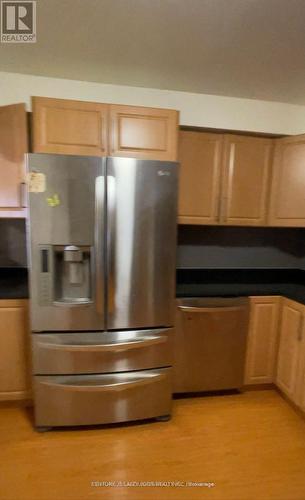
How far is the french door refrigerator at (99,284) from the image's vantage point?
1.60 metres

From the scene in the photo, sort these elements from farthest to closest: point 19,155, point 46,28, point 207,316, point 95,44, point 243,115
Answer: point 243,115 → point 207,316 → point 19,155 → point 95,44 → point 46,28

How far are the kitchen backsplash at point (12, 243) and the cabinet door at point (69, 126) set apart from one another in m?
0.77

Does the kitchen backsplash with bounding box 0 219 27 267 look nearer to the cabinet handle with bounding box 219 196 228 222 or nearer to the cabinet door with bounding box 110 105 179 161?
the cabinet door with bounding box 110 105 179 161

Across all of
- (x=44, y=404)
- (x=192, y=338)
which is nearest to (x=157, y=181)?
(x=192, y=338)

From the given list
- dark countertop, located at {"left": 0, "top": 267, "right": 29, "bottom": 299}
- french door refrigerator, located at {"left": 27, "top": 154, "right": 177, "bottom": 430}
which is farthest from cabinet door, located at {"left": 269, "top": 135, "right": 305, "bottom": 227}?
dark countertop, located at {"left": 0, "top": 267, "right": 29, "bottom": 299}

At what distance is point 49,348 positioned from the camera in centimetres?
172

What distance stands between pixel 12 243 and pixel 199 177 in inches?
64.7

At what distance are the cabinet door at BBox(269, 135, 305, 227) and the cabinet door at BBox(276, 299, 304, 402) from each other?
0.70 m

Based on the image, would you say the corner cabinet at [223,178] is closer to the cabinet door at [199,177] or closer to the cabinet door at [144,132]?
the cabinet door at [199,177]

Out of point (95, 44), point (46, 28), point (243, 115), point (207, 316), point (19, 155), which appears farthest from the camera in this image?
point (243, 115)

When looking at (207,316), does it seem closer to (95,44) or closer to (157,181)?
(157,181)

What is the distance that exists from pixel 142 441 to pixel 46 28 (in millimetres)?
2528

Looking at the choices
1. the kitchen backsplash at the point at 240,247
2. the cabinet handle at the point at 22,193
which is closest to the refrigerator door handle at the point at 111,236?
the cabinet handle at the point at 22,193

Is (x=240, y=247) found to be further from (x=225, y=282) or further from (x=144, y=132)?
(x=144, y=132)
